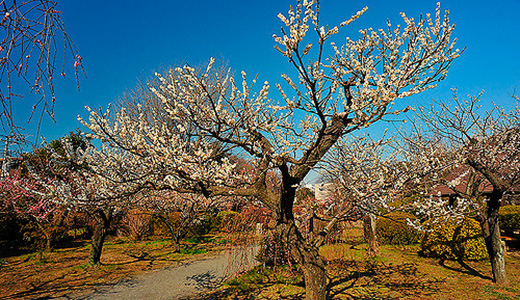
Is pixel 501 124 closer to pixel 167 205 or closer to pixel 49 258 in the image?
pixel 167 205

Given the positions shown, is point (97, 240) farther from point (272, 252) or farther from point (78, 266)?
point (272, 252)

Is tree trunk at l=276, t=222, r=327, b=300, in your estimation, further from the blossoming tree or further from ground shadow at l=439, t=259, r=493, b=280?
ground shadow at l=439, t=259, r=493, b=280

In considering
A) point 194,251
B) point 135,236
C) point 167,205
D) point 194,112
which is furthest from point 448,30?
point 135,236

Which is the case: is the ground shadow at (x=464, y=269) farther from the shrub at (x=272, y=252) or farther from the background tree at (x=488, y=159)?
the shrub at (x=272, y=252)

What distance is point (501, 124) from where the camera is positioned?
24.6ft

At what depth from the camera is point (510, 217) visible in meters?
11.4

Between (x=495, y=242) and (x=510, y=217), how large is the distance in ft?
24.6

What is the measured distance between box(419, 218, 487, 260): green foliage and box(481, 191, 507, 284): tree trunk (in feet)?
5.82

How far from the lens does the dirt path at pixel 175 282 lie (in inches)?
250

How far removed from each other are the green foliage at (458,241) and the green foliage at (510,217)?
448 centimetres

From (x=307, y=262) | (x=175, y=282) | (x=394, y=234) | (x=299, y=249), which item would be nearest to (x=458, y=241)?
(x=394, y=234)

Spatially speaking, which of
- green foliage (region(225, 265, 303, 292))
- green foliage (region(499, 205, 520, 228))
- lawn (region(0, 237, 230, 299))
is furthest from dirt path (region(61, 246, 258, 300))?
green foliage (region(499, 205, 520, 228))

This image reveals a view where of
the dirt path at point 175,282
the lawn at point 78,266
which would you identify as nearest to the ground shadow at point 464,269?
the dirt path at point 175,282

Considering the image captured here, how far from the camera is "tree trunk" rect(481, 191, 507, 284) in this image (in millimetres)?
6121
